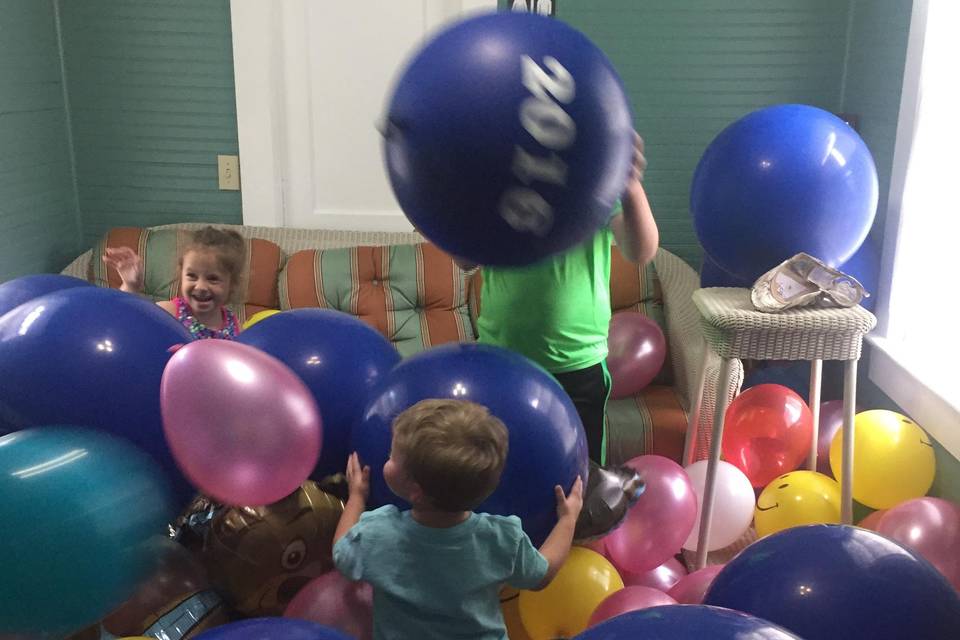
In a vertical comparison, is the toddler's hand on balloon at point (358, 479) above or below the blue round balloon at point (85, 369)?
below

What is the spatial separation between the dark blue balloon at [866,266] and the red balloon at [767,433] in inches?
15.3

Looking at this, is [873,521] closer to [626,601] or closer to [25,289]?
[626,601]

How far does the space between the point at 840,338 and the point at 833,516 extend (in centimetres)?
47

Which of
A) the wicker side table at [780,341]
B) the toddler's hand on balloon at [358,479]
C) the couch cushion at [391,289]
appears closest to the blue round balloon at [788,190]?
the wicker side table at [780,341]

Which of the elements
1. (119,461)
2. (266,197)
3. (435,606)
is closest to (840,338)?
(435,606)

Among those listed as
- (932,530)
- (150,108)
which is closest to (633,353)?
(932,530)

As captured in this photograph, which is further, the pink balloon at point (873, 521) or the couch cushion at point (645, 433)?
the couch cushion at point (645, 433)

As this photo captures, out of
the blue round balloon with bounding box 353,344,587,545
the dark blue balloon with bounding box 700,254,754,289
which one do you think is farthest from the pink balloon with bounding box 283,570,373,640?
the dark blue balloon with bounding box 700,254,754,289

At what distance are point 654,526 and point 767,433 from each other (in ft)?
2.17

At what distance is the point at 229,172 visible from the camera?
10.8 feet

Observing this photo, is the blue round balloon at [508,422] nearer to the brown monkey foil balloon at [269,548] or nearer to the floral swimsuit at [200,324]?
the brown monkey foil balloon at [269,548]

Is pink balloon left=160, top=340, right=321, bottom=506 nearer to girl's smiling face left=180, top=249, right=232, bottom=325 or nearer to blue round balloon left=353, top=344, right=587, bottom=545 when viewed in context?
blue round balloon left=353, top=344, right=587, bottom=545

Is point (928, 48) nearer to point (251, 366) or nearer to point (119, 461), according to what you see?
point (251, 366)

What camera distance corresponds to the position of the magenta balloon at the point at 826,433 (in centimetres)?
247
